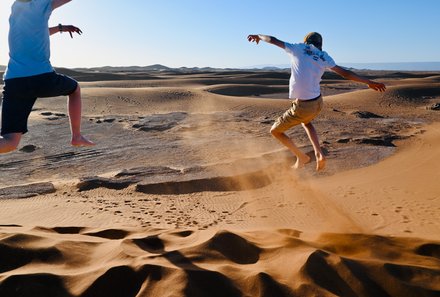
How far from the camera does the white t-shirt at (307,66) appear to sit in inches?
206

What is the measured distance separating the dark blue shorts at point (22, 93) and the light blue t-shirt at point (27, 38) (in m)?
0.06

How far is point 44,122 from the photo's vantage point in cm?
1188

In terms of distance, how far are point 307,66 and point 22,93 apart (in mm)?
3011

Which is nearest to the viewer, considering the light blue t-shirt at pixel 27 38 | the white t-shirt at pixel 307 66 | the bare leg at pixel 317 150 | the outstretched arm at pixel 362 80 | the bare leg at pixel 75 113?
the light blue t-shirt at pixel 27 38

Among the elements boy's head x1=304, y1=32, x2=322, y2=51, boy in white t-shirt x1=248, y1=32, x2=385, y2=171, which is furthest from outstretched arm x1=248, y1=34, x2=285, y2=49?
boy's head x1=304, y1=32, x2=322, y2=51

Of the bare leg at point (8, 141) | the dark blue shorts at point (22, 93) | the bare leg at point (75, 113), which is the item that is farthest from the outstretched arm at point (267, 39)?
the bare leg at point (8, 141)

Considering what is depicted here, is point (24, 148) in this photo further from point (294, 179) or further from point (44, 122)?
point (294, 179)

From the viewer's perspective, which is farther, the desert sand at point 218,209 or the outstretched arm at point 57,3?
the outstretched arm at point 57,3

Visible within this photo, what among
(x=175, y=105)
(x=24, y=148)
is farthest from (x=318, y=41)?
(x=175, y=105)

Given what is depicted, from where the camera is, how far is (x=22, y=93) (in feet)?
12.3

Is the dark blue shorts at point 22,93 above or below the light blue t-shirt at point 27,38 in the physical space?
below

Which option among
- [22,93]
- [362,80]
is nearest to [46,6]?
[22,93]

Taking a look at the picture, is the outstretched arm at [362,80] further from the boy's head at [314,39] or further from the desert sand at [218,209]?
the desert sand at [218,209]

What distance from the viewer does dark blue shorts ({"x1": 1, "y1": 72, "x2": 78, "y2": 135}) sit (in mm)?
3721
